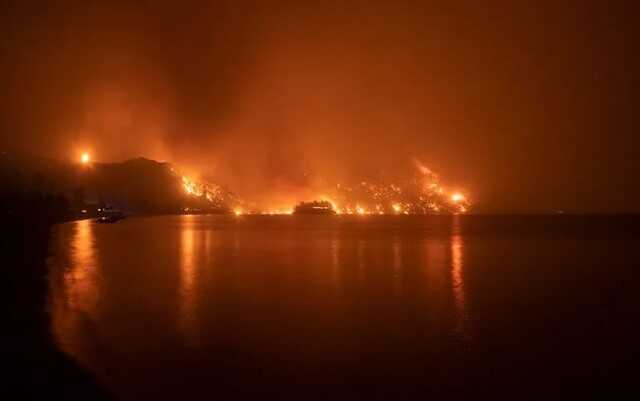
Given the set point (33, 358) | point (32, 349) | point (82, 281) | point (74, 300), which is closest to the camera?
point (33, 358)

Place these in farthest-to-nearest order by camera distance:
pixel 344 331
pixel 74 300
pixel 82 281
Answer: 1. pixel 82 281
2. pixel 74 300
3. pixel 344 331

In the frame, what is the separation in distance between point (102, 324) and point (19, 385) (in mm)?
7980

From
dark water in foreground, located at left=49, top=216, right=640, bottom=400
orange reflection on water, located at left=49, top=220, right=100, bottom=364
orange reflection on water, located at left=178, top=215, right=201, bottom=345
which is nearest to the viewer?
dark water in foreground, located at left=49, top=216, right=640, bottom=400

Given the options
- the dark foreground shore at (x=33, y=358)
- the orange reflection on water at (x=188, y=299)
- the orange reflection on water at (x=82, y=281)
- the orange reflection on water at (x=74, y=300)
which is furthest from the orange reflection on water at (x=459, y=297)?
the orange reflection on water at (x=82, y=281)

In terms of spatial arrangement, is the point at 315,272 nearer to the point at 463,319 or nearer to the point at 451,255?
the point at 463,319

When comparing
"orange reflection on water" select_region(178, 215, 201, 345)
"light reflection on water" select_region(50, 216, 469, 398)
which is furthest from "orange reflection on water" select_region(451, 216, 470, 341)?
"orange reflection on water" select_region(178, 215, 201, 345)

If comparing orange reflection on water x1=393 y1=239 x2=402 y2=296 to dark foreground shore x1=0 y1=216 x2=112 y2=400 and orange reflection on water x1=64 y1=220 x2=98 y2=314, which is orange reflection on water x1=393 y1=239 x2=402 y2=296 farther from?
dark foreground shore x1=0 y1=216 x2=112 y2=400

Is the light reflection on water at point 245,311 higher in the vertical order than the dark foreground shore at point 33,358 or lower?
lower

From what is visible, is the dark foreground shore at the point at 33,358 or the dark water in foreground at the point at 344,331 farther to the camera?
the dark water in foreground at the point at 344,331

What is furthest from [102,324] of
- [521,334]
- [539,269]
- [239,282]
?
[539,269]

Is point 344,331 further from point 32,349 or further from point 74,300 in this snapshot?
point 74,300

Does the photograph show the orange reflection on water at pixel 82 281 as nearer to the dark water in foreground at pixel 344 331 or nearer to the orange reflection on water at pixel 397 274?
the dark water in foreground at pixel 344 331

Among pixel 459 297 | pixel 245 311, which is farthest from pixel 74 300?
pixel 459 297

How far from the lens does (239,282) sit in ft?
104
